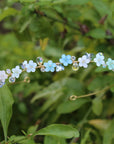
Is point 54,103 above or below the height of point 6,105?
above

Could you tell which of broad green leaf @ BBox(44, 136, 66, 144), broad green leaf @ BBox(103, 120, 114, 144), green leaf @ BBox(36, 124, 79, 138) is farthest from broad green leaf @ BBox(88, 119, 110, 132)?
green leaf @ BBox(36, 124, 79, 138)

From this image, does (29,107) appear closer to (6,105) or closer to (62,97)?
(62,97)

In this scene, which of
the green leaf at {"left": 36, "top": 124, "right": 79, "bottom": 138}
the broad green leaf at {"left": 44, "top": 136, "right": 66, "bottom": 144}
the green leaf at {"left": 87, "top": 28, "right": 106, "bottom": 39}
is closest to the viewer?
the green leaf at {"left": 36, "top": 124, "right": 79, "bottom": 138}

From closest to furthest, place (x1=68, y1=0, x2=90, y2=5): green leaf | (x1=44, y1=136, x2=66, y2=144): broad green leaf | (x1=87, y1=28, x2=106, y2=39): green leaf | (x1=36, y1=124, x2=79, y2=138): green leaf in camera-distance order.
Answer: (x1=36, y1=124, x2=79, y2=138): green leaf
(x1=44, y1=136, x2=66, y2=144): broad green leaf
(x1=68, y1=0, x2=90, y2=5): green leaf
(x1=87, y1=28, x2=106, y2=39): green leaf

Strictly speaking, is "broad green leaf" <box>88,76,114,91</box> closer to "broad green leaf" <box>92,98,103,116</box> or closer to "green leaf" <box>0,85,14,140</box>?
"broad green leaf" <box>92,98,103,116</box>

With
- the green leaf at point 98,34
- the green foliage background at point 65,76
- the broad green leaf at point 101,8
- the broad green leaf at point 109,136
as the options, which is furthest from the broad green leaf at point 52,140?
the broad green leaf at point 101,8

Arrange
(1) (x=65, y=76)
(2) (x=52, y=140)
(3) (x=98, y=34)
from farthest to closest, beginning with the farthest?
(1) (x=65, y=76), (3) (x=98, y=34), (2) (x=52, y=140)

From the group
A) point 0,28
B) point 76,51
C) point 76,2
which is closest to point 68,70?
point 76,51

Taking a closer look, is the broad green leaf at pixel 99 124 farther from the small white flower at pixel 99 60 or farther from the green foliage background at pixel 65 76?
the small white flower at pixel 99 60

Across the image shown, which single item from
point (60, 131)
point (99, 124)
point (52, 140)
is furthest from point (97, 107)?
point (60, 131)

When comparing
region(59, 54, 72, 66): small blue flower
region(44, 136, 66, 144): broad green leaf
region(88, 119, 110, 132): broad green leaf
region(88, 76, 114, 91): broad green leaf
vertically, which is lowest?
region(44, 136, 66, 144): broad green leaf

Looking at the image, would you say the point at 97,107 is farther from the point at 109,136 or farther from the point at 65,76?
the point at 65,76
